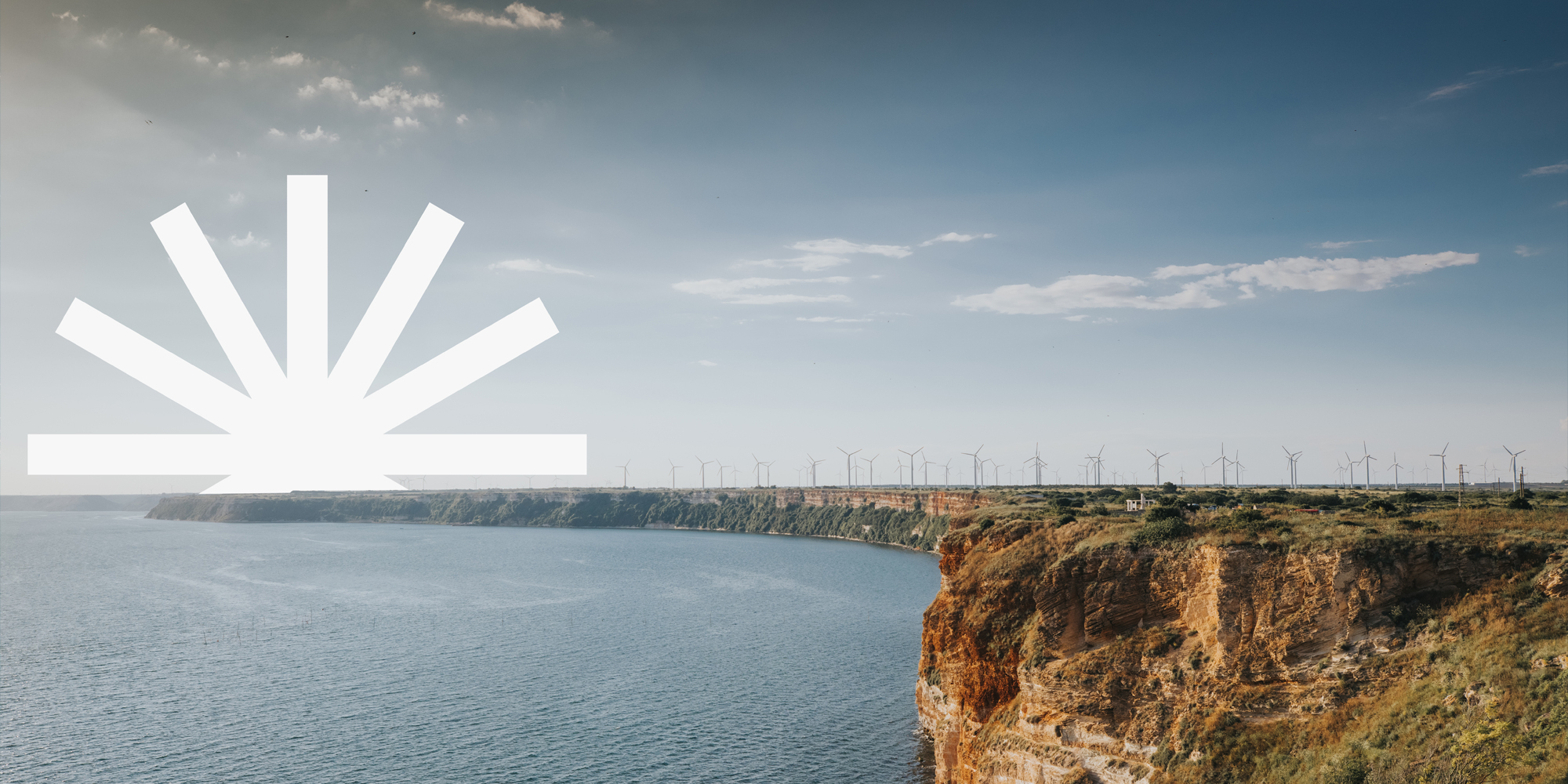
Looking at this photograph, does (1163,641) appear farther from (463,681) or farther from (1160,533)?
(463,681)

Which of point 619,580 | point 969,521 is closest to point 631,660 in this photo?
point 969,521

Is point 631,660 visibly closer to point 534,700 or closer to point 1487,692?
point 534,700

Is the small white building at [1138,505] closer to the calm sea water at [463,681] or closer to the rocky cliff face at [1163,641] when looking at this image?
the rocky cliff face at [1163,641]

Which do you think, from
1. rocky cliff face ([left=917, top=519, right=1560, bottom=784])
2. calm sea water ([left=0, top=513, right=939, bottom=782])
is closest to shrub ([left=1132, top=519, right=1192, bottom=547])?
rocky cliff face ([left=917, top=519, right=1560, bottom=784])

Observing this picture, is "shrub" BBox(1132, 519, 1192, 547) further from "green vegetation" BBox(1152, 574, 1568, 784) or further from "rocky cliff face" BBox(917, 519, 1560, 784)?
"green vegetation" BBox(1152, 574, 1568, 784)

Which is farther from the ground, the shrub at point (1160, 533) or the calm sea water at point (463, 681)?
the shrub at point (1160, 533)

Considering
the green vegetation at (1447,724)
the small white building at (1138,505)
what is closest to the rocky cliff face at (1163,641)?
the green vegetation at (1447,724)

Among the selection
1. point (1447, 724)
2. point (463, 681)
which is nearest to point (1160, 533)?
point (1447, 724)
